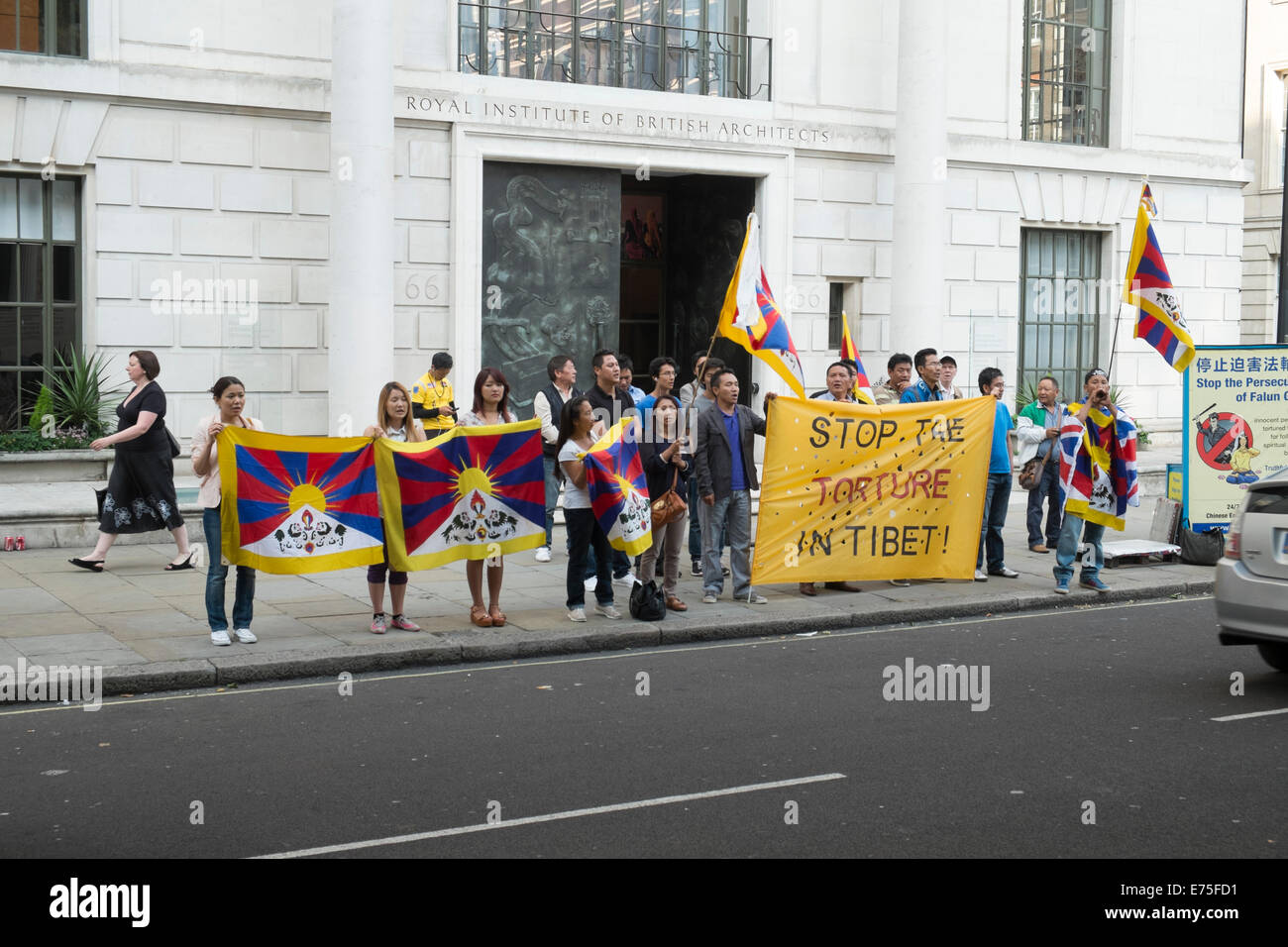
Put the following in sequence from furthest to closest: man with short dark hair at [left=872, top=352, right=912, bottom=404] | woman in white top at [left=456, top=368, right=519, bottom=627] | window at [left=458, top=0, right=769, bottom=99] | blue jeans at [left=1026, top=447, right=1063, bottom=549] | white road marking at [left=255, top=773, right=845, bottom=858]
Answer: window at [left=458, top=0, right=769, bottom=99] → blue jeans at [left=1026, top=447, right=1063, bottom=549] → man with short dark hair at [left=872, top=352, right=912, bottom=404] → woman in white top at [left=456, top=368, right=519, bottom=627] → white road marking at [left=255, top=773, right=845, bottom=858]

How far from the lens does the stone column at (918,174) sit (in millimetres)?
20328

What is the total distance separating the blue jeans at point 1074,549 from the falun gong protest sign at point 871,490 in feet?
2.51

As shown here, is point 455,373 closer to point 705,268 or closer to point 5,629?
point 705,268

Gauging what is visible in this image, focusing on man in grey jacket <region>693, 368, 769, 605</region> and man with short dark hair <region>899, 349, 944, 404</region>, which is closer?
man in grey jacket <region>693, 368, 769, 605</region>

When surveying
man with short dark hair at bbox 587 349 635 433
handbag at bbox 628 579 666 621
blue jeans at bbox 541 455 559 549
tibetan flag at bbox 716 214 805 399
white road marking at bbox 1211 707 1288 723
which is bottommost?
Result: white road marking at bbox 1211 707 1288 723

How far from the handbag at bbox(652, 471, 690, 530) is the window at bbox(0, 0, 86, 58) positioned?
976 centimetres

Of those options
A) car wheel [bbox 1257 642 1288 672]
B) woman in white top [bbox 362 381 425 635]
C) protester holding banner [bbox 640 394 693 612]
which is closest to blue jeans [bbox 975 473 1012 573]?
protester holding banner [bbox 640 394 693 612]

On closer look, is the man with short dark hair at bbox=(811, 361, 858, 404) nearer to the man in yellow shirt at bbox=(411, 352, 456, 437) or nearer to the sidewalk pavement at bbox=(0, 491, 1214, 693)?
the sidewalk pavement at bbox=(0, 491, 1214, 693)

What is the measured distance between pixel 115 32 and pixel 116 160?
57.3 inches

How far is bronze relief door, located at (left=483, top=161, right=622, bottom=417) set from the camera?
743 inches

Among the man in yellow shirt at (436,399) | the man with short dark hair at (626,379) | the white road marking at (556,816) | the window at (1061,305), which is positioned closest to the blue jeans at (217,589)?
the man with short dark hair at (626,379)

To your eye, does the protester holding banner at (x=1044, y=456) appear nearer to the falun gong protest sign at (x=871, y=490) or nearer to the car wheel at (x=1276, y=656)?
the falun gong protest sign at (x=871, y=490)

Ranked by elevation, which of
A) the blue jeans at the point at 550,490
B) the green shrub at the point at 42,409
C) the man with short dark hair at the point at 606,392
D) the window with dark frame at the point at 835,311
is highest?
the window with dark frame at the point at 835,311
